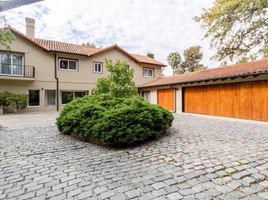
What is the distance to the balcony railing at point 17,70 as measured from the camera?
1647 centimetres

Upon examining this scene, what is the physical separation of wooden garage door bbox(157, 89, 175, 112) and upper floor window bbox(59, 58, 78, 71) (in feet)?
28.7

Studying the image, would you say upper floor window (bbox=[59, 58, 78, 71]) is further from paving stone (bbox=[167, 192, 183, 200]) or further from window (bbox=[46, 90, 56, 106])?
paving stone (bbox=[167, 192, 183, 200])

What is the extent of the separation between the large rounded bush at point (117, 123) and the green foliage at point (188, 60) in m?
35.9

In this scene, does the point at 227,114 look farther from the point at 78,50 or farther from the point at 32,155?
the point at 78,50

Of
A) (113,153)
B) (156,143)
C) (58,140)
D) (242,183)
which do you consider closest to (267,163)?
(242,183)

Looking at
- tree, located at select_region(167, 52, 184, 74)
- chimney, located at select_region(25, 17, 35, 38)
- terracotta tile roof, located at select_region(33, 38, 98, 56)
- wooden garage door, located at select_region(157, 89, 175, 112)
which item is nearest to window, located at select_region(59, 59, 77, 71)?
terracotta tile roof, located at select_region(33, 38, 98, 56)

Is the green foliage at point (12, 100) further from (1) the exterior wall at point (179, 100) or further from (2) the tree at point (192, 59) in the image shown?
(2) the tree at point (192, 59)

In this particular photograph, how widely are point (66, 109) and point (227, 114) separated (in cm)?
939

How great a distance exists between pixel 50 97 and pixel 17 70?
145 inches

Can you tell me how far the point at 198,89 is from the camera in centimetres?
1466

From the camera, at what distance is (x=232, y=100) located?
12039mm

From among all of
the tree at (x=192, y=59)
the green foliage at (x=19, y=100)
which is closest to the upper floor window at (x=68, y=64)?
the green foliage at (x=19, y=100)

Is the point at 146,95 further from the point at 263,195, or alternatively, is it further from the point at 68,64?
the point at 263,195

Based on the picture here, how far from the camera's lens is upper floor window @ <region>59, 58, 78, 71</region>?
64.5 feet
